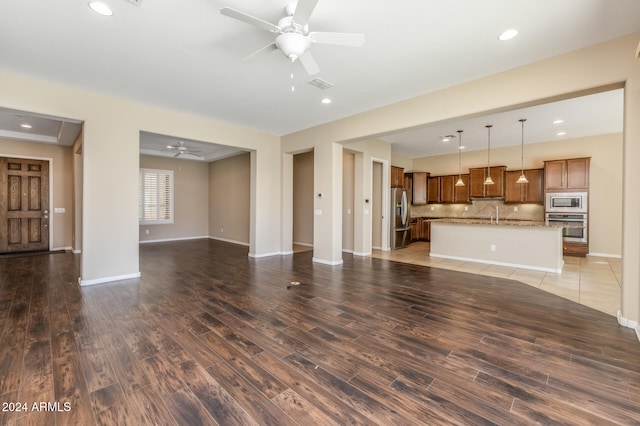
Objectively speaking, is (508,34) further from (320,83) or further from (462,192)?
(462,192)

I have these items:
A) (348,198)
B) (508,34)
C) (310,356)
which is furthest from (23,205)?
(508,34)

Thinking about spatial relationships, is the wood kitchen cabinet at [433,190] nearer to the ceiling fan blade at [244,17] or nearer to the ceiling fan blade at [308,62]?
the ceiling fan blade at [308,62]

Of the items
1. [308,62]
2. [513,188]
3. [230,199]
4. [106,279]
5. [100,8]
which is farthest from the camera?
[230,199]

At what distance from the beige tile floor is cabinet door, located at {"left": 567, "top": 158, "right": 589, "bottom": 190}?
1.75 m

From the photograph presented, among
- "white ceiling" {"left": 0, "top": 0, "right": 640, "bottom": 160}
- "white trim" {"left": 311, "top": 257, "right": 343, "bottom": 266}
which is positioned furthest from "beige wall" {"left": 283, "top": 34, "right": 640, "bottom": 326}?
"white trim" {"left": 311, "top": 257, "right": 343, "bottom": 266}

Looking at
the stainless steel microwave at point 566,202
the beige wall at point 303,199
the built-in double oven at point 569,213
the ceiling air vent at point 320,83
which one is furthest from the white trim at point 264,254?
the stainless steel microwave at point 566,202

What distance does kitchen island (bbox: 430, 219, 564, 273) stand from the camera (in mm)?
5164

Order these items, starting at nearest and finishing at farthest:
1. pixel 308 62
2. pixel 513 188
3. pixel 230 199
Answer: pixel 308 62 → pixel 513 188 → pixel 230 199

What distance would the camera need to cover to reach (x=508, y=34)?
2.78 meters

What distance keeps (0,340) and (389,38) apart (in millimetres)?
4635

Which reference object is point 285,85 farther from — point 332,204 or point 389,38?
point 332,204

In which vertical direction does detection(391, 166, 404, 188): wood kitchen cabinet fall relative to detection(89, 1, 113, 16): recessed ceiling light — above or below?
below

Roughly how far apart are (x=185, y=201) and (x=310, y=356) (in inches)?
341

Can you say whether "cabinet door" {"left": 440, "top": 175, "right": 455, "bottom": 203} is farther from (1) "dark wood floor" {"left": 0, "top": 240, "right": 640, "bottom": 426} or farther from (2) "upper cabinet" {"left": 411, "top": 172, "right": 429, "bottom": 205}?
(1) "dark wood floor" {"left": 0, "top": 240, "right": 640, "bottom": 426}
